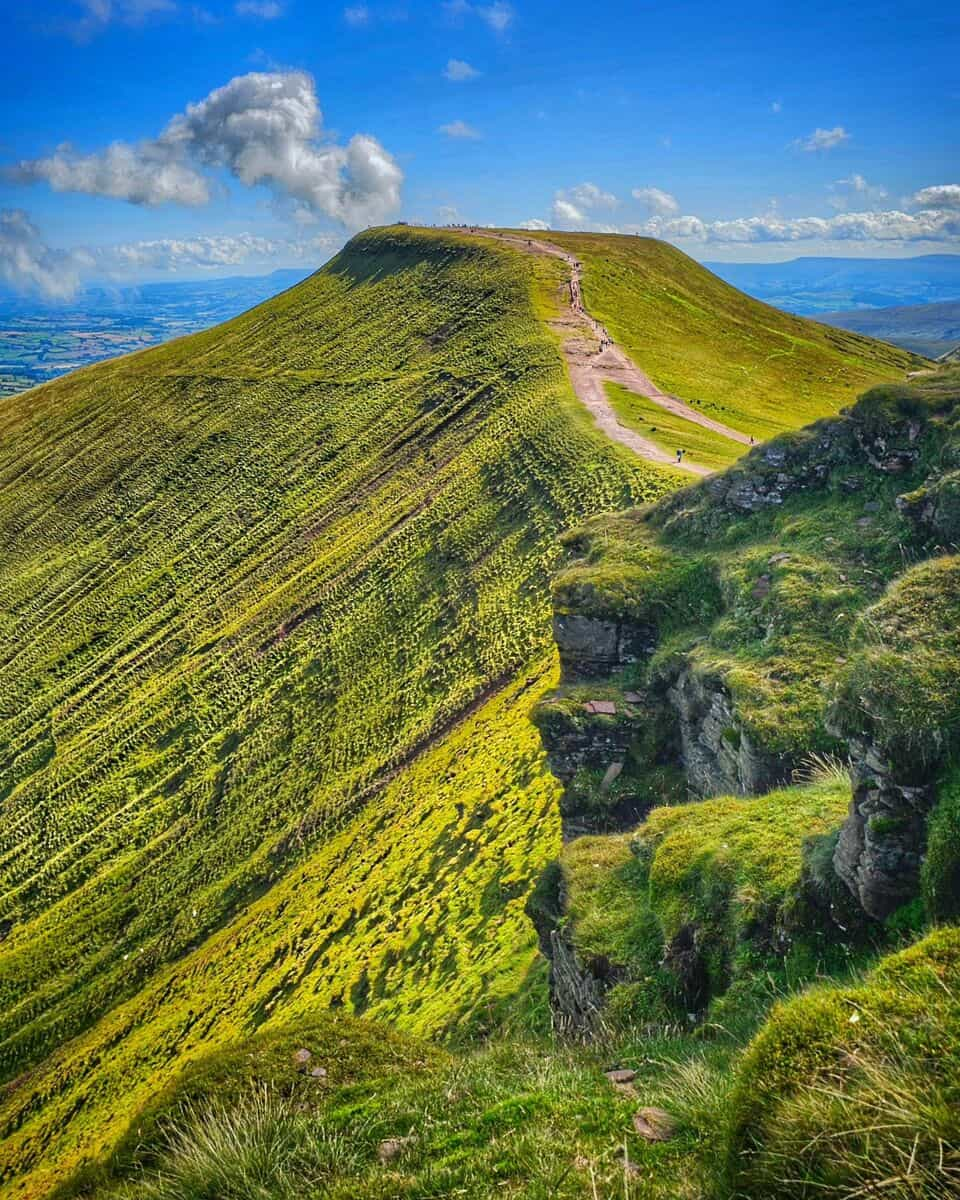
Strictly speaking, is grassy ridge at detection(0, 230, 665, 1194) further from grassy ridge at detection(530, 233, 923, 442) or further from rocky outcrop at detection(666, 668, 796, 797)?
grassy ridge at detection(530, 233, 923, 442)

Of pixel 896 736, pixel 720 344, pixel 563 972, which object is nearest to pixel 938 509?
pixel 896 736

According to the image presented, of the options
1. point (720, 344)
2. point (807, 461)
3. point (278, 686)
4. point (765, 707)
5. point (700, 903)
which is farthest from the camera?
point (720, 344)

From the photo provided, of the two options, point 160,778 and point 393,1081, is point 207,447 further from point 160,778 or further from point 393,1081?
point 393,1081

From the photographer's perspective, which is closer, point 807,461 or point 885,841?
point 885,841

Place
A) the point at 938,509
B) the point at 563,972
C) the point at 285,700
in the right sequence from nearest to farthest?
the point at 563,972
the point at 938,509
the point at 285,700

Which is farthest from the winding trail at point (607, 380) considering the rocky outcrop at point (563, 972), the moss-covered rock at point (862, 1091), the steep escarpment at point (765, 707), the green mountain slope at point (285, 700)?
the moss-covered rock at point (862, 1091)

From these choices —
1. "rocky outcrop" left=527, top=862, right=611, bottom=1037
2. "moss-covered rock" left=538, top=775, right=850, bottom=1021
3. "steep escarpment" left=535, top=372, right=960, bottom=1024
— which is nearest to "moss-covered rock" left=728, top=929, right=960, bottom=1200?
"steep escarpment" left=535, top=372, right=960, bottom=1024

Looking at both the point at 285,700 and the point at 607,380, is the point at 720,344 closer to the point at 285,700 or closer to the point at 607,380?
the point at 607,380
